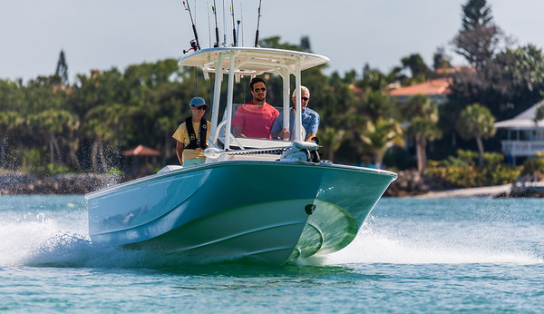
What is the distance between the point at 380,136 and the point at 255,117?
47.5m

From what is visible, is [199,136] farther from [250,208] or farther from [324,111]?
[324,111]

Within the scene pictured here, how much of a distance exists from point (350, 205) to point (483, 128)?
51061 mm

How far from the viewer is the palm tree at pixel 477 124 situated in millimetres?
61219

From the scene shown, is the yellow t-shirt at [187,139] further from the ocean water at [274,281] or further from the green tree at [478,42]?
the green tree at [478,42]

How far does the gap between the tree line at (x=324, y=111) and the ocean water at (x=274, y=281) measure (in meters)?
40.9

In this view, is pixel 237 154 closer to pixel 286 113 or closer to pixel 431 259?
pixel 286 113

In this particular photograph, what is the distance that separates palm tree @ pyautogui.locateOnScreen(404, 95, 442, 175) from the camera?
60375 millimetres

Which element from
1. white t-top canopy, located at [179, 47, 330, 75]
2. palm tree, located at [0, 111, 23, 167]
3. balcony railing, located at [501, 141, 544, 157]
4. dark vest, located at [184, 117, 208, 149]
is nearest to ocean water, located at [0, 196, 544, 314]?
dark vest, located at [184, 117, 208, 149]

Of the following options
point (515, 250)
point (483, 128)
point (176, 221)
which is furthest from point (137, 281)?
point (483, 128)

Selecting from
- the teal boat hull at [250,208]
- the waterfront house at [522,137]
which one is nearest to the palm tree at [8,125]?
the waterfront house at [522,137]

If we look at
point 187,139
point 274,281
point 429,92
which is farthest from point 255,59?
point 429,92

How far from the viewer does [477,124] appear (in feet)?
201

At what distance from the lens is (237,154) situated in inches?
464

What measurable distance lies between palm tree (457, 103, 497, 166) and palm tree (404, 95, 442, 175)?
1636 mm
